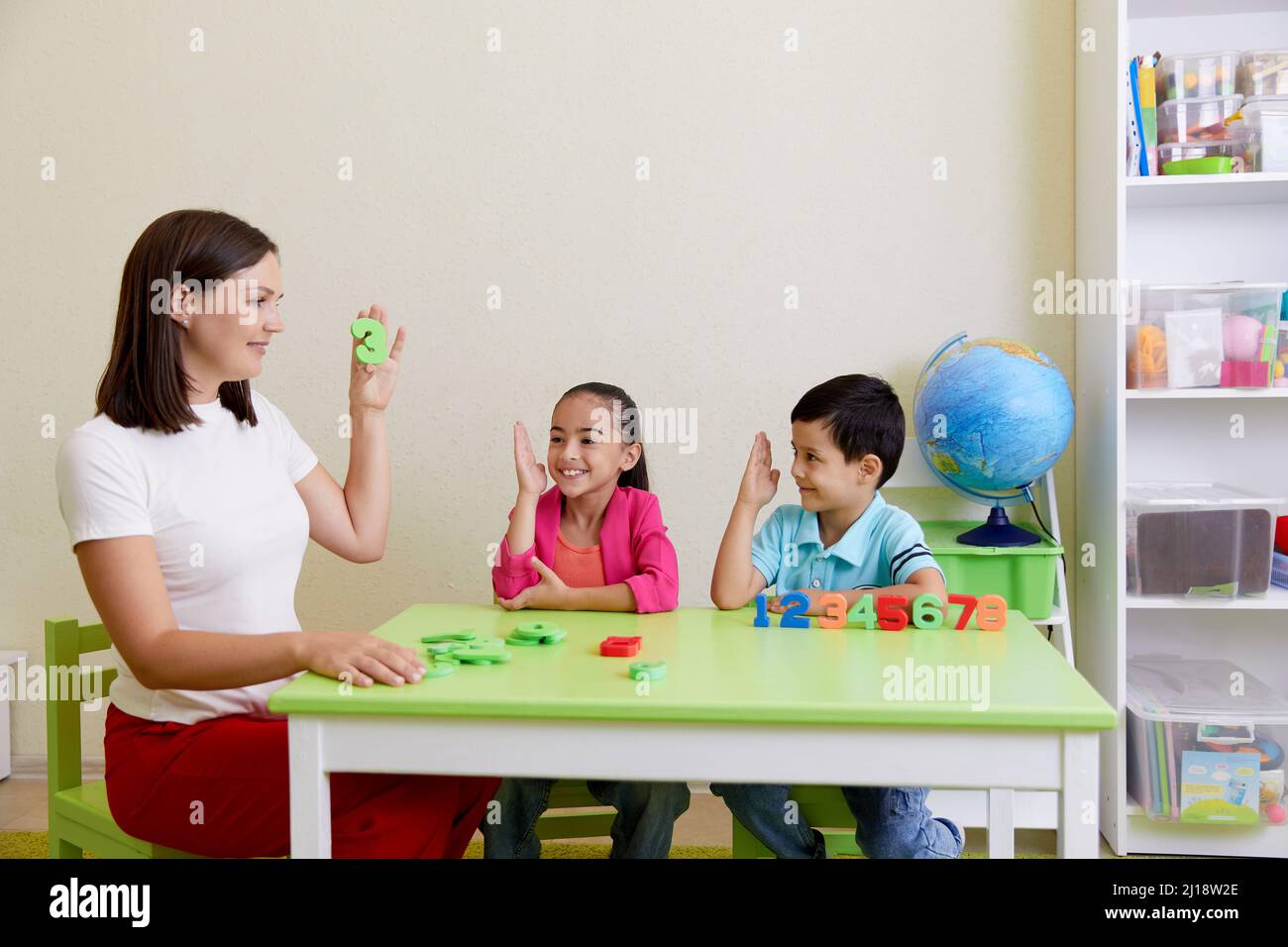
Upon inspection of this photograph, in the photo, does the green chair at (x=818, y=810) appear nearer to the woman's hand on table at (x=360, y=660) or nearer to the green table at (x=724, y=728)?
the green table at (x=724, y=728)

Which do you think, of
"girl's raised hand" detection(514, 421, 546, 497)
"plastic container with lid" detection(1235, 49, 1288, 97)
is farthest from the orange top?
"plastic container with lid" detection(1235, 49, 1288, 97)

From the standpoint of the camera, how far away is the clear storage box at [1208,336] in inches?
103

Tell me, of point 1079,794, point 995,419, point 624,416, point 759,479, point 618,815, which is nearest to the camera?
point 1079,794

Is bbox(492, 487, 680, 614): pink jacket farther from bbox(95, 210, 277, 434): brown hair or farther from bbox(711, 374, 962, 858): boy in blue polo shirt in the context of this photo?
bbox(95, 210, 277, 434): brown hair

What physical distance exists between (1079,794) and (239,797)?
1.06 m

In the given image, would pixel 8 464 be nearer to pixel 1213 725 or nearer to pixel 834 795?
pixel 834 795

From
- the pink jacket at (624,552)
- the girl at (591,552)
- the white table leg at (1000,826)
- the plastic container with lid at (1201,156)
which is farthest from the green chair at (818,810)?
the plastic container with lid at (1201,156)

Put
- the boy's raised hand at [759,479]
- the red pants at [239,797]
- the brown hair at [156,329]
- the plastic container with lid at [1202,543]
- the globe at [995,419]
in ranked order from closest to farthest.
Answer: the red pants at [239,797] → the brown hair at [156,329] → the boy's raised hand at [759,479] → the globe at [995,419] → the plastic container with lid at [1202,543]

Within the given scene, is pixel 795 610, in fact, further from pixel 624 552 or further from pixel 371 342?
pixel 371 342

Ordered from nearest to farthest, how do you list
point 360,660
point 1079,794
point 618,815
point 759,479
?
point 1079,794, point 360,660, point 618,815, point 759,479

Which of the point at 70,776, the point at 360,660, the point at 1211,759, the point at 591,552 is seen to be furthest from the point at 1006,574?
the point at 70,776

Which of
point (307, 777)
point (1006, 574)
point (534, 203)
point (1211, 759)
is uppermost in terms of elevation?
point (534, 203)

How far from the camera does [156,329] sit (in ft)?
5.57

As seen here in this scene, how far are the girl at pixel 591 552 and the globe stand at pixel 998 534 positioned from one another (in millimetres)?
815
